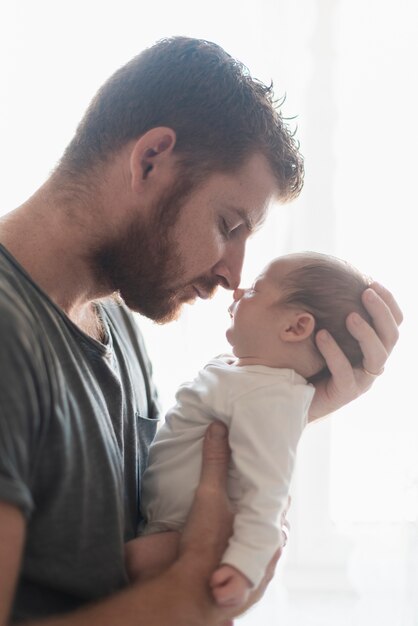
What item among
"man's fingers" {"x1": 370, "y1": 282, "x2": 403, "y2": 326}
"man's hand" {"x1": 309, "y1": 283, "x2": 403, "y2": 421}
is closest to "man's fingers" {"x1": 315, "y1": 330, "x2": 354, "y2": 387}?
"man's hand" {"x1": 309, "y1": 283, "x2": 403, "y2": 421}

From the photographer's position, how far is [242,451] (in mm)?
1042

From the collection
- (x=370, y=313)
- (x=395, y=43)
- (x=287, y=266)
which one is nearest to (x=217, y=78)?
(x=287, y=266)

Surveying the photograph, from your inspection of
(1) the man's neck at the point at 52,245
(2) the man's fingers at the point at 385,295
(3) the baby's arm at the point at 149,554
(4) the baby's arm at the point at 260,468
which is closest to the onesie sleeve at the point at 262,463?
(4) the baby's arm at the point at 260,468

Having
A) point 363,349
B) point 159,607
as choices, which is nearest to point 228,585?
point 159,607

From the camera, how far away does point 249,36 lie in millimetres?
1952

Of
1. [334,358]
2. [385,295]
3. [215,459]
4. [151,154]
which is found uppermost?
[151,154]

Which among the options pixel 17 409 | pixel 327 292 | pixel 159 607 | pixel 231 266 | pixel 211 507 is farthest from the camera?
pixel 231 266

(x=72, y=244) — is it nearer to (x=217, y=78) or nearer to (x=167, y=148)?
(x=167, y=148)

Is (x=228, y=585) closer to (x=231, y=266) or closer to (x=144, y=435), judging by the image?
(x=144, y=435)

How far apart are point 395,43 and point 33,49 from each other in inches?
41.1

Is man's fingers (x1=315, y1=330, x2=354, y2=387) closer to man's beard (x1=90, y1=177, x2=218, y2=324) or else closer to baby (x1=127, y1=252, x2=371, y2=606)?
baby (x1=127, y1=252, x2=371, y2=606)

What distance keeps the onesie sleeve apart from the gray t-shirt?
18 centimetres

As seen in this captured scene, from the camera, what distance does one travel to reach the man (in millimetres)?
889

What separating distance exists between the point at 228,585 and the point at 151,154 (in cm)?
70
